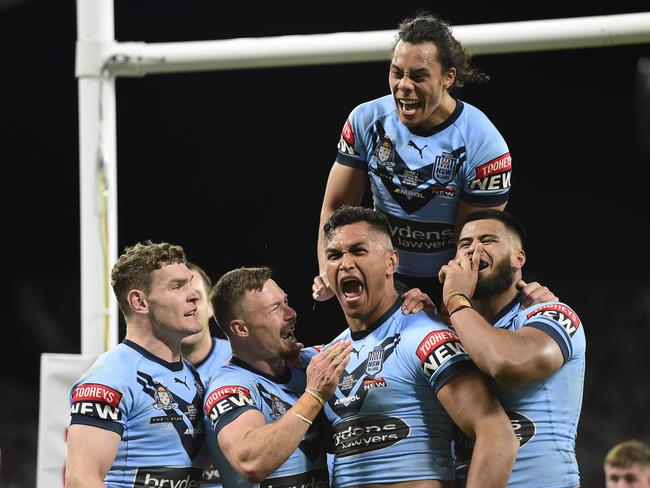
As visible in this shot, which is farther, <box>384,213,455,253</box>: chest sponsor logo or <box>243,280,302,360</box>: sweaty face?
<box>384,213,455,253</box>: chest sponsor logo

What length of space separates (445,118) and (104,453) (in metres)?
1.80

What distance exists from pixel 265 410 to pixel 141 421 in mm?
456

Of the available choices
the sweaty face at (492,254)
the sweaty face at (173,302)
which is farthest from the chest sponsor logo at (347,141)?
the sweaty face at (173,302)

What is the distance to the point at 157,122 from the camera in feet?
40.8

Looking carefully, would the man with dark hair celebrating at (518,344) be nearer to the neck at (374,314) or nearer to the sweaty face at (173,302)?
the neck at (374,314)

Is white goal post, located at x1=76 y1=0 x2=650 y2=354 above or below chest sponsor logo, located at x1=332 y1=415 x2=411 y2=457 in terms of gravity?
above

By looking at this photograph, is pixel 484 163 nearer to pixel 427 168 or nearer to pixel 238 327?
pixel 427 168

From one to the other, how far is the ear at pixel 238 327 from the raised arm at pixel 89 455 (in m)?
0.60

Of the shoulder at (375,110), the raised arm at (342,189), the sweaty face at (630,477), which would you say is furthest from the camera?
the sweaty face at (630,477)

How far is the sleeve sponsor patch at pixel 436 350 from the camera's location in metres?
3.63

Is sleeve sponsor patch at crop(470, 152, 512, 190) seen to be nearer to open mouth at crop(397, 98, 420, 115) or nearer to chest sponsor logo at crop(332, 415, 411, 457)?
open mouth at crop(397, 98, 420, 115)

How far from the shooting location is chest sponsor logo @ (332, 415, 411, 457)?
3.72 meters

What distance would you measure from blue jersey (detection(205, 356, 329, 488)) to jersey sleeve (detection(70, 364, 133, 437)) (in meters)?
0.31

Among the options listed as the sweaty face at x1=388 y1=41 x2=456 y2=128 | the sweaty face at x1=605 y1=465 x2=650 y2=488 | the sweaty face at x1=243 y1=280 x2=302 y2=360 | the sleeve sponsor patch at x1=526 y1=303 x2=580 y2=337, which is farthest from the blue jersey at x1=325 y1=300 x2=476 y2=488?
the sweaty face at x1=605 y1=465 x2=650 y2=488
